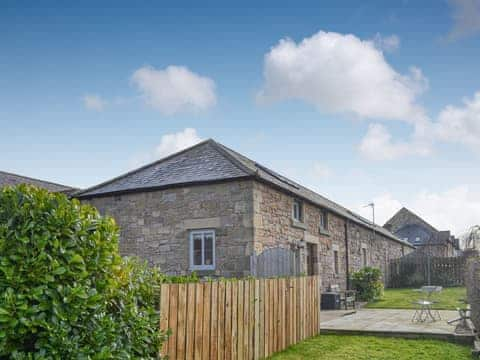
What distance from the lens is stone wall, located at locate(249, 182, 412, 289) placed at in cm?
1318

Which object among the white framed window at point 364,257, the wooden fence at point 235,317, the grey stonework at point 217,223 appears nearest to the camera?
the wooden fence at point 235,317

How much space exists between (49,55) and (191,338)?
8.43 m

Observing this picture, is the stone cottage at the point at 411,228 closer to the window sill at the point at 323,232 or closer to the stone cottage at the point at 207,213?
the window sill at the point at 323,232

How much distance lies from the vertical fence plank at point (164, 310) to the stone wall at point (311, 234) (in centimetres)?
704

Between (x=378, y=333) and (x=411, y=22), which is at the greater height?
(x=411, y=22)

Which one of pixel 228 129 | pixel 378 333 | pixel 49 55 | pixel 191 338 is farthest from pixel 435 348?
pixel 49 55

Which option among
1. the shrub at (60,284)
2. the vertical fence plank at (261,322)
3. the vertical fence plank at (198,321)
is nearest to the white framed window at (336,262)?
the vertical fence plank at (261,322)

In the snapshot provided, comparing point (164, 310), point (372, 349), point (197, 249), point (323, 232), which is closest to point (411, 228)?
point (323, 232)

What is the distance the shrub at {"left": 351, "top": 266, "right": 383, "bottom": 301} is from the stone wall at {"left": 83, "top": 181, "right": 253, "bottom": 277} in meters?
8.39

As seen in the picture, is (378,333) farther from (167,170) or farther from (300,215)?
(167,170)

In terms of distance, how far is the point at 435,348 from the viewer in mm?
8875

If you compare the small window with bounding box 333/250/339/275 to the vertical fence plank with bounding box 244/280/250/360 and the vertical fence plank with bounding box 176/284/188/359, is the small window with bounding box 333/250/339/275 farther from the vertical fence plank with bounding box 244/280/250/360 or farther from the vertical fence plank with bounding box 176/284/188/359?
the vertical fence plank with bounding box 176/284/188/359

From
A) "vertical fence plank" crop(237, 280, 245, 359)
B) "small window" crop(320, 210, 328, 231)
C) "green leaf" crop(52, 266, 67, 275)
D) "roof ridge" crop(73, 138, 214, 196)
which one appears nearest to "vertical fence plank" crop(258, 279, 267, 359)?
"vertical fence plank" crop(237, 280, 245, 359)

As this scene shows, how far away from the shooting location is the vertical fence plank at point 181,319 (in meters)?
5.90
